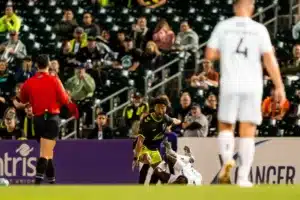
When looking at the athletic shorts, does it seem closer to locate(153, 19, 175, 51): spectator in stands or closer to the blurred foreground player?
the blurred foreground player

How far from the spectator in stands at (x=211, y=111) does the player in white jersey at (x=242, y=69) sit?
7506 millimetres

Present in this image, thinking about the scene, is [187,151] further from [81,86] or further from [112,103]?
[112,103]

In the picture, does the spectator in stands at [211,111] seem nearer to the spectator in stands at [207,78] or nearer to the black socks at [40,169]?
the spectator in stands at [207,78]

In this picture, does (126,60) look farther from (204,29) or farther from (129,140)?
(129,140)

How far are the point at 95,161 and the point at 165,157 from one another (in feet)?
5.01

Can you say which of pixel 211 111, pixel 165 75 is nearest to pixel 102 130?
pixel 211 111

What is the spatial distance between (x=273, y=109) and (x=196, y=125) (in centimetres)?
143

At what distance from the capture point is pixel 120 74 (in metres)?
20.7

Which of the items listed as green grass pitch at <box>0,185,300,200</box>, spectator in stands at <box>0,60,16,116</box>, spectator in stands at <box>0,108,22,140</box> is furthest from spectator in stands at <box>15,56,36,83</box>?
green grass pitch at <box>0,185,300,200</box>

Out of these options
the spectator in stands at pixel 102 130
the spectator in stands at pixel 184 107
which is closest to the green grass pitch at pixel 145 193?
the spectator in stands at pixel 184 107

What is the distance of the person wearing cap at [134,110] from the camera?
739 inches

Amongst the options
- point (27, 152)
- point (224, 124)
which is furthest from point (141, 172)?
point (224, 124)

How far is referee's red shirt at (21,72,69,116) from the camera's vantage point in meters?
13.8

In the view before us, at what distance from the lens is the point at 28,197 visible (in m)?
8.36
